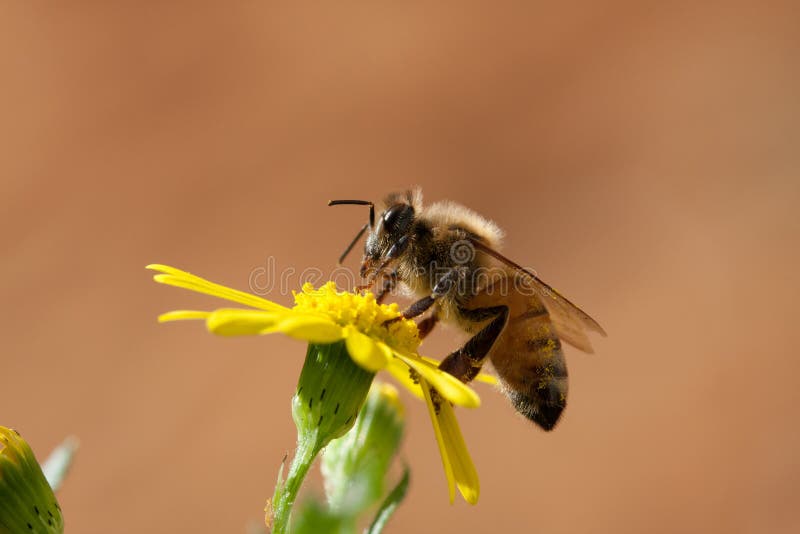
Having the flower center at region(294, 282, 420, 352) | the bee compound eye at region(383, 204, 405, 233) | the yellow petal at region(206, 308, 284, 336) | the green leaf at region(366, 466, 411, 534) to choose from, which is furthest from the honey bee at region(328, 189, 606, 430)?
the yellow petal at region(206, 308, 284, 336)

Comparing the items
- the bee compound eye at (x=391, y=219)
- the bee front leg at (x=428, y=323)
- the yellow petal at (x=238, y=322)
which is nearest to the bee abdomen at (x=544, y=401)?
the bee front leg at (x=428, y=323)

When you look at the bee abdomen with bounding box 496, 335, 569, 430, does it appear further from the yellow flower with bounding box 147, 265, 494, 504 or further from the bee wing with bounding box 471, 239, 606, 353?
the yellow flower with bounding box 147, 265, 494, 504

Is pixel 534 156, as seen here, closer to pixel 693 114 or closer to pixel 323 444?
pixel 693 114

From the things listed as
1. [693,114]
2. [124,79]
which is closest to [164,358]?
[124,79]

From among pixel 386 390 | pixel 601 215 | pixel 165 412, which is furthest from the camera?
pixel 601 215

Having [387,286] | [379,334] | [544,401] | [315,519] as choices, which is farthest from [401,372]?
[315,519]

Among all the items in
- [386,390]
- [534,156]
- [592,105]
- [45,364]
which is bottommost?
[45,364]

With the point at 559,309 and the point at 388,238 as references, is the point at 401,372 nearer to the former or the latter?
the point at 388,238
